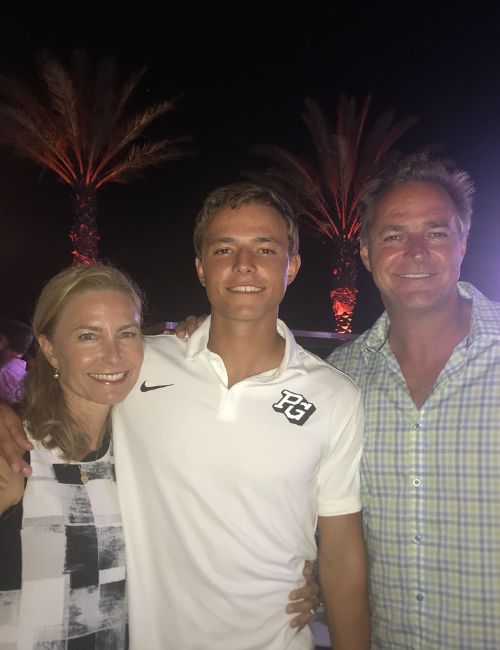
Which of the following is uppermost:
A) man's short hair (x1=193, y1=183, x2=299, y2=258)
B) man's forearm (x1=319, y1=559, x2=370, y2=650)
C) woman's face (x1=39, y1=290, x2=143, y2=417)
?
man's short hair (x1=193, y1=183, x2=299, y2=258)

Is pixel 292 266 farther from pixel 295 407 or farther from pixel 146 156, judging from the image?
pixel 146 156

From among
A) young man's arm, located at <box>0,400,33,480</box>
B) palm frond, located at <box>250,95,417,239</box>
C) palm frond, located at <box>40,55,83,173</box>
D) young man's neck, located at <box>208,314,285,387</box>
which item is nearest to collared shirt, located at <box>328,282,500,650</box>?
young man's neck, located at <box>208,314,285,387</box>

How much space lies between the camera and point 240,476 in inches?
94.0

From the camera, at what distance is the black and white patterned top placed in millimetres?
2141

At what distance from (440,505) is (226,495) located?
1029mm

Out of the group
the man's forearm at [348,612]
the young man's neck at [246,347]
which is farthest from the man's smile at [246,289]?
the man's forearm at [348,612]

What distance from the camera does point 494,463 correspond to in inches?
98.4

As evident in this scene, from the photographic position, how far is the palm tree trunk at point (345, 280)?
712 inches

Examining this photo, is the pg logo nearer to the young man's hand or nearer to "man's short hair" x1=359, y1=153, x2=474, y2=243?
the young man's hand

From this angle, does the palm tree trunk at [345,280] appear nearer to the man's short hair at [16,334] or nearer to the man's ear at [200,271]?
the man's short hair at [16,334]

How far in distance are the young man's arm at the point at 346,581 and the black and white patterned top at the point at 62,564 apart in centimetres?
99

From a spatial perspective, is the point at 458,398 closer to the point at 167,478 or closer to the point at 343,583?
the point at 343,583

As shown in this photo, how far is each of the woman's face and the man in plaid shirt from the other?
1.29 meters

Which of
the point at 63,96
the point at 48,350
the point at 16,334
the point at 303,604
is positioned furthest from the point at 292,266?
the point at 63,96
